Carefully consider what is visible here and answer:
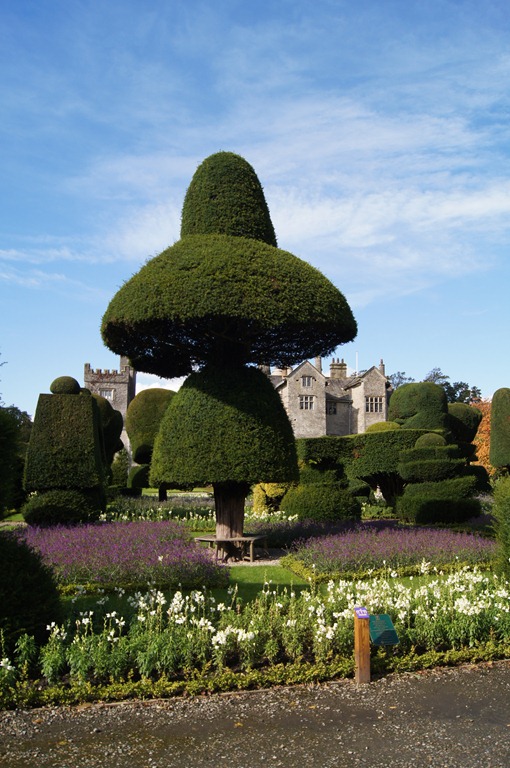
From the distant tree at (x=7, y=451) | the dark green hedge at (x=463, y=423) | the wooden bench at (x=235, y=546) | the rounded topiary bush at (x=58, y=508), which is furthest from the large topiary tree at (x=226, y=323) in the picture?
the dark green hedge at (x=463, y=423)

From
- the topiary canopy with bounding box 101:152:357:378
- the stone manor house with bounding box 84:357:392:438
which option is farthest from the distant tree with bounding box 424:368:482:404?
the topiary canopy with bounding box 101:152:357:378

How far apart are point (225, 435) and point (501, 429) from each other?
50.7ft

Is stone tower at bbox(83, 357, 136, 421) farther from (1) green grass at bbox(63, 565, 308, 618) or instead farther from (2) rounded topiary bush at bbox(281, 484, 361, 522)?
(1) green grass at bbox(63, 565, 308, 618)

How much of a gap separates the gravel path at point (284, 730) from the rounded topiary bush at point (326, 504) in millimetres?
9130

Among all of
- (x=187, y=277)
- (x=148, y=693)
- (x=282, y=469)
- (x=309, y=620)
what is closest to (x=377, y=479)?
(x=282, y=469)

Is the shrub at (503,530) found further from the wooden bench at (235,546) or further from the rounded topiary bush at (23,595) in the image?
the rounded topiary bush at (23,595)

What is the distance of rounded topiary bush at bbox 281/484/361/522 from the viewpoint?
1510cm

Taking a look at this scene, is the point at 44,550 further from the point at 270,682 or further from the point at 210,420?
the point at 270,682

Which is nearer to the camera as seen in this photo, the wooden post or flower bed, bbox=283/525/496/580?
the wooden post

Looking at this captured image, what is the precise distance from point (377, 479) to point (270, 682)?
18218 mm

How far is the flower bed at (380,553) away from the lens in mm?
10703

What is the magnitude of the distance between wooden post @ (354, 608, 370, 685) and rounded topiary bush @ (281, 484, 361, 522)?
9.07 m

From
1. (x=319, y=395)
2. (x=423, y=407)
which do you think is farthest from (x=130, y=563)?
(x=319, y=395)

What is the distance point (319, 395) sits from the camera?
49594 mm
